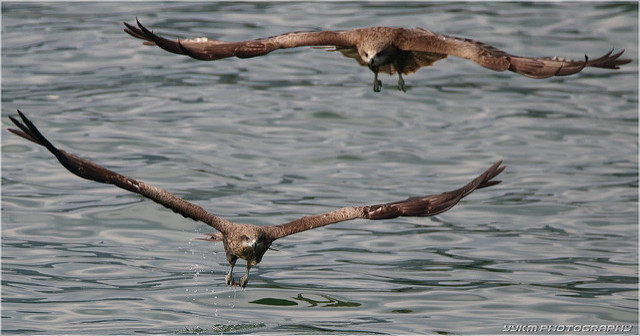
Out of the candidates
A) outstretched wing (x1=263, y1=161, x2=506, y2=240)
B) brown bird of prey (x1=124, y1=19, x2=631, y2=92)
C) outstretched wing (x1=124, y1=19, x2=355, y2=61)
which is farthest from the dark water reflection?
outstretched wing (x1=124, y1=19, x2=355, y2=61)

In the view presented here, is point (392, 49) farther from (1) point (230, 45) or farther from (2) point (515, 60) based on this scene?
(1) point (230, 45)

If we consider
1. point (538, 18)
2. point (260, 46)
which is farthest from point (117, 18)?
point (260, 46)

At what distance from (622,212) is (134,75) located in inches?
419

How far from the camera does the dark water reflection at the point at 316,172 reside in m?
13.3

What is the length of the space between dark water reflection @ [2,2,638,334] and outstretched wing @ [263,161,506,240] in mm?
1933

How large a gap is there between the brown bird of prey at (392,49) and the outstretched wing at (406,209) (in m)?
1.06

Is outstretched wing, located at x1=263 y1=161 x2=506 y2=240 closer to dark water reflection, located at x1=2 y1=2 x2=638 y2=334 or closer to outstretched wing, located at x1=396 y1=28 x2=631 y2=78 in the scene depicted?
outstretched wing, located at x1=396 y1=28 x2=631 y2=78

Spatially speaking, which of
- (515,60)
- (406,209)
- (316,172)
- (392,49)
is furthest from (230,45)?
(316,172)

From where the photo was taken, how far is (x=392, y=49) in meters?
12.3

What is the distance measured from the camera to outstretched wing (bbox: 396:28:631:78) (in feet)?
35.1

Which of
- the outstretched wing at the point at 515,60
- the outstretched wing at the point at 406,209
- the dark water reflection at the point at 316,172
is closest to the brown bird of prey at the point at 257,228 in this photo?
the outstretched wing at the point at 406,209

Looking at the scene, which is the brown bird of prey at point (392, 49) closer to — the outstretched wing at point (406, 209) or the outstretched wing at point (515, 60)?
the outstretched wing at point (515, 60)

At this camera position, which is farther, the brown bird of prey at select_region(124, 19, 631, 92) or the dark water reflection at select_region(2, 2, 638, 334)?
the dark water reflection at select_region(2, 2, 638, 334)

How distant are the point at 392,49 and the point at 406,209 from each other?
7.62ft
